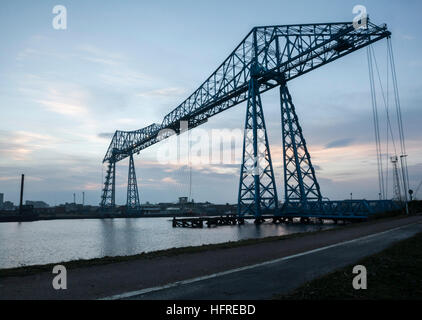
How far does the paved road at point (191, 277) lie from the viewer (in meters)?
6.60

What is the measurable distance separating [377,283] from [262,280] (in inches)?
101

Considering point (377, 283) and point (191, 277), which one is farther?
point (191, 277)

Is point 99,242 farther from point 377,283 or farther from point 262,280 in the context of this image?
point 377,283

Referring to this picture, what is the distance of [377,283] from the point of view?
675cm

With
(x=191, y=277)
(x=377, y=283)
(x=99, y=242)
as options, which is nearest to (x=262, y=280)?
(x=191, y=277)

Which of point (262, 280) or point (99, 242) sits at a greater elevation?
point (262, 280)

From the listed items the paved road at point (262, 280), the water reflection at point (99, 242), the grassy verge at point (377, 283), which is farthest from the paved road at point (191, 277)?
the water reflection at point (99, 242)

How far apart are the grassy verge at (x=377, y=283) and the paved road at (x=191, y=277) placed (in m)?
0.56

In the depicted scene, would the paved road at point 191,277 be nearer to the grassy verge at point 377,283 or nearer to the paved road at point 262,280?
the paved road at point 262,280

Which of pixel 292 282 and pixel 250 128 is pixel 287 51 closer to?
pixel 250 128

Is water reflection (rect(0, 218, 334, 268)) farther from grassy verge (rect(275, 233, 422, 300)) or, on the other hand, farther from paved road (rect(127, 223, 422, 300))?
grassy verge (rect(275, 233, 422, 300))

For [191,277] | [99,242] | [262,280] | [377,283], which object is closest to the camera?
[377,283]

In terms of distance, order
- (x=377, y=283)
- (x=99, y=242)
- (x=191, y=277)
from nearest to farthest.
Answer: (x=377, y=283) → (x=191, y=277) → (x=99, y=242)
